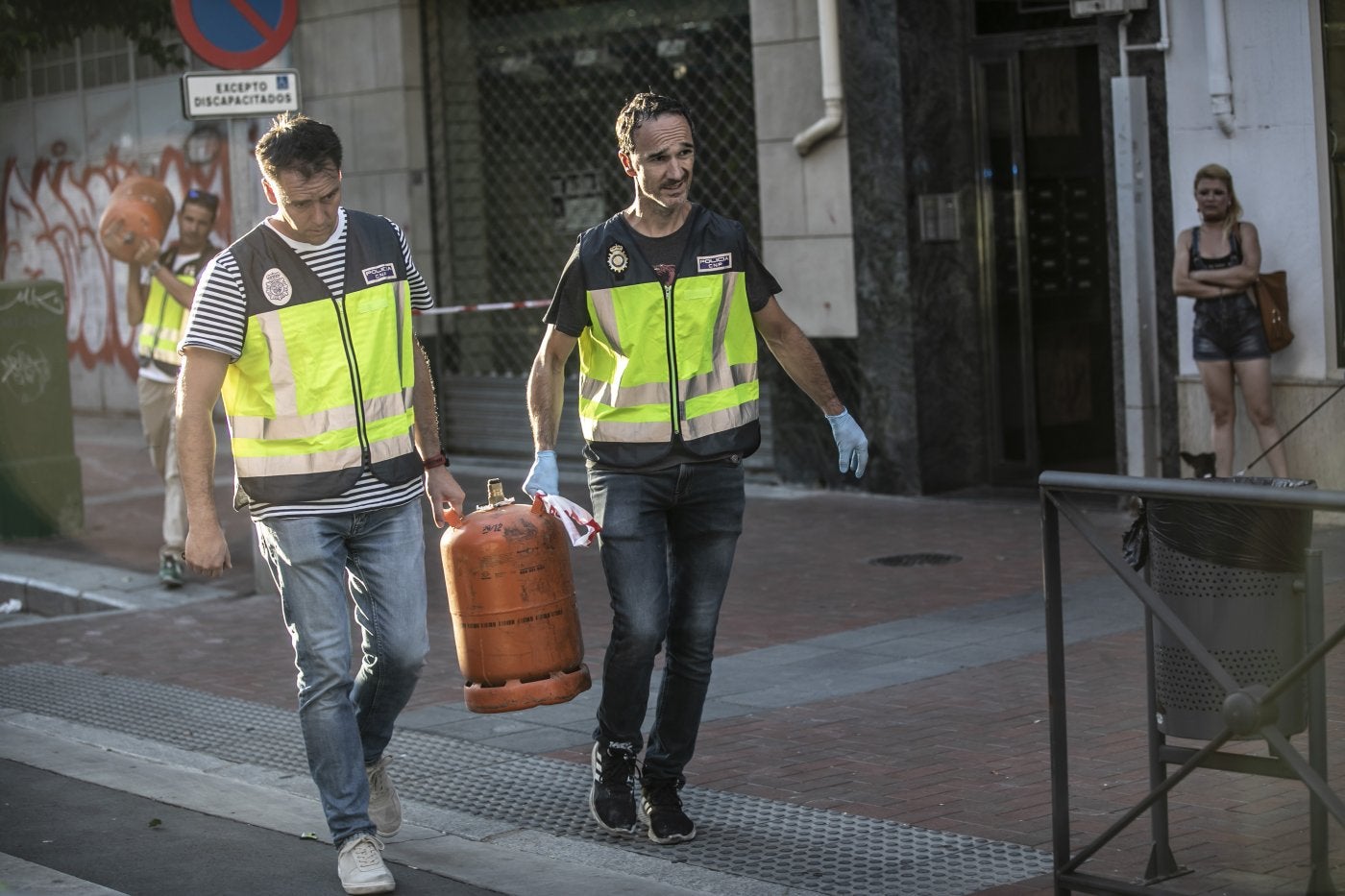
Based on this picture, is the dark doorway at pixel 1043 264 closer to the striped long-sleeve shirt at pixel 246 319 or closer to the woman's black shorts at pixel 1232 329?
the woman's black shorts at pixel 1232 329

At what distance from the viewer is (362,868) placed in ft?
16.6

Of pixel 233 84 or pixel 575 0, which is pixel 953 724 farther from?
pixel 575 0

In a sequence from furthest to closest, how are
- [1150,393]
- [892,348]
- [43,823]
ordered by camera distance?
A: [892,348]
[1150,393]
[43,823]

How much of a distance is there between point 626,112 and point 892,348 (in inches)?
258

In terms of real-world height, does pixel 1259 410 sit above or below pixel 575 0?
below

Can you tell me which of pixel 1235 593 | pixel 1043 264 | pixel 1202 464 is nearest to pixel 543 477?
pixel 1235 593

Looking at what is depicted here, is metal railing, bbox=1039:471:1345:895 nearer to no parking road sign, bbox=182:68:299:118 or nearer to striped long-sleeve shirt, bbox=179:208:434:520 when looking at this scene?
striped long-sleeve shirt, bbox=179:208:434:520

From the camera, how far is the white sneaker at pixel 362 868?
5055mm

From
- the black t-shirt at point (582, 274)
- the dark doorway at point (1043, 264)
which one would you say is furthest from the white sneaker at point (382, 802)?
the dark doorway at point (1043, 264)

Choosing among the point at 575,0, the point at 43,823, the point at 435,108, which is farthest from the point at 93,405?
the point at 43,823

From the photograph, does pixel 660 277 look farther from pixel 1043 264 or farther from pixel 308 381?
pixel 1043 264

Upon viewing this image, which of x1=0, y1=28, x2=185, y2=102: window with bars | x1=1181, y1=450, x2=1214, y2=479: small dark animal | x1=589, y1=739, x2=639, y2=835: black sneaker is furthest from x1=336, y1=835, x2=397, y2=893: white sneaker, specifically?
x1=0, y1=28, x2=185, y2=102: window with bars

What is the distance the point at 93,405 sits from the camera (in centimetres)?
1895

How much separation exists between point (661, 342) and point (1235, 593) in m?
1.69
